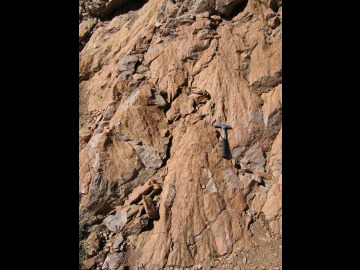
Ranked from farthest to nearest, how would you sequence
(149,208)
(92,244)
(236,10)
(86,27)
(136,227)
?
1. (86,27)
2. (236,10)
3. (149,208)
4. (136,227)
5. (92,244)

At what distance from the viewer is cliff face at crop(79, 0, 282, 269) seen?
5.95m

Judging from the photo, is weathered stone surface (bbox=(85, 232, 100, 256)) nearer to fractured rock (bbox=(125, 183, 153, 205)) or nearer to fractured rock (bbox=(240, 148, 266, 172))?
fractured rock (bbox=(125, 183, 153, 205))

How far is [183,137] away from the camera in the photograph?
7105 mm

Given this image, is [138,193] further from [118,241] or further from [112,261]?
[112,261]

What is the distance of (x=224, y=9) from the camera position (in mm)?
9055

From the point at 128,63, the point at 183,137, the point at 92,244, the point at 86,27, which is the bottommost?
the point at 92,244

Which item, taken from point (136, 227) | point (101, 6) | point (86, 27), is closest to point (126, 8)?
point (101, 6)

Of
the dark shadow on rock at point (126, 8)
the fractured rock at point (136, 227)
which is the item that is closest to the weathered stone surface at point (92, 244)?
the fractured rock at point (136, 227)

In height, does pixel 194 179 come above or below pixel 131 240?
above

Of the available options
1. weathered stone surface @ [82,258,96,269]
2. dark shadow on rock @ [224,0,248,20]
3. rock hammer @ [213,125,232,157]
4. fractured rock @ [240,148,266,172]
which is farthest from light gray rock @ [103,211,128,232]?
dark shadow on rock @ [224,0,248,20]

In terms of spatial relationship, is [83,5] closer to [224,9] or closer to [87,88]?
[87,88]

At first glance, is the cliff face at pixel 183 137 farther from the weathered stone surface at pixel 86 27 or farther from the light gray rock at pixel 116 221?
the weathered stone surface at pixel 86 27

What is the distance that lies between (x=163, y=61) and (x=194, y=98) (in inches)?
70.6

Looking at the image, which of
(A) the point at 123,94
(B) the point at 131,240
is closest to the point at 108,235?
(B) the point at 131,240
